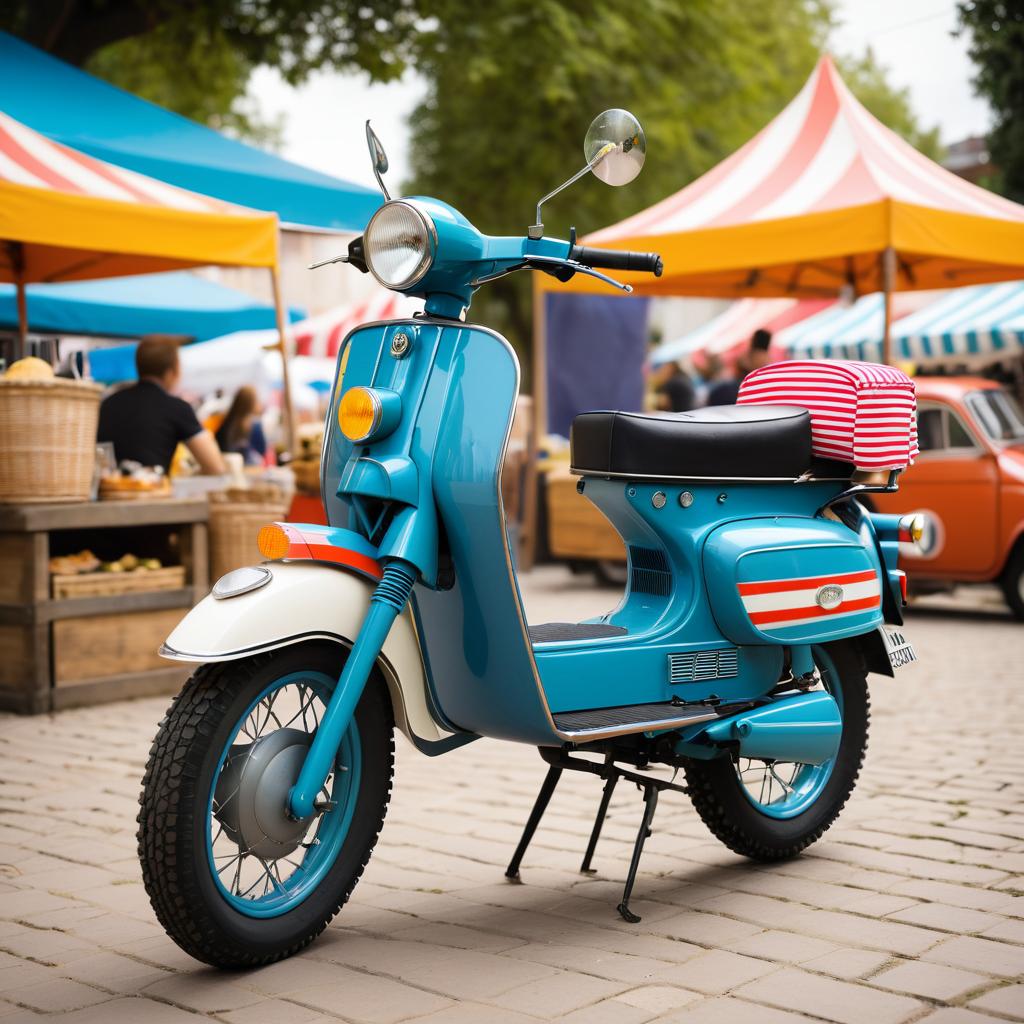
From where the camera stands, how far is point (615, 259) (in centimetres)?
339

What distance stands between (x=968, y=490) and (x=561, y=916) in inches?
289

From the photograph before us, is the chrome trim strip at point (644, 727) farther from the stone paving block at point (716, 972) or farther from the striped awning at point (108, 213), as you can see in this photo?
the striped awning at point (108, 213)

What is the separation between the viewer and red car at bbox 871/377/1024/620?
9.77 metres

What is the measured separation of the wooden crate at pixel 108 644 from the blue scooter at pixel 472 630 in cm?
289

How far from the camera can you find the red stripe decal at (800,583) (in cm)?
350

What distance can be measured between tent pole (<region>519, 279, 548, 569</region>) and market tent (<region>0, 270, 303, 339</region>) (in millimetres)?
2676

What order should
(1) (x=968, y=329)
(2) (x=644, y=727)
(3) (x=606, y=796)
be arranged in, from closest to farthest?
(2) (x=644, y=727) < (3) (x=606, y=796) < (1) (x=968, y=329)

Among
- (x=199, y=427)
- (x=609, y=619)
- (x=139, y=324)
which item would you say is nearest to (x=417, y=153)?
(x=139, y=324)

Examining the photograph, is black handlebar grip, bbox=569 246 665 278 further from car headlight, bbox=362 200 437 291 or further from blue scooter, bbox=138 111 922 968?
car headlight, bbox=362 200 437 291

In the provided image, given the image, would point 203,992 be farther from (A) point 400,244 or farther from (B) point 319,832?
(A) point 400,244

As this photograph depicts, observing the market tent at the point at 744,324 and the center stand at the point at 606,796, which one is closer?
the center stand at the point at 606,796

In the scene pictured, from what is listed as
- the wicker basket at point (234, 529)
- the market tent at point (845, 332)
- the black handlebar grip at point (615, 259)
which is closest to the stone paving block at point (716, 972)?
the black handlebar grip at point (615, 259)

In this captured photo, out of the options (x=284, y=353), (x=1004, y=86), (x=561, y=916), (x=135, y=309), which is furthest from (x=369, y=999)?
(x=1004, y=86)

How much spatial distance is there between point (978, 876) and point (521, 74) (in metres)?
14.0
